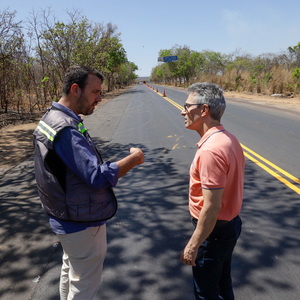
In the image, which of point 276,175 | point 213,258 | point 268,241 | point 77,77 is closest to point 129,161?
point 77,77

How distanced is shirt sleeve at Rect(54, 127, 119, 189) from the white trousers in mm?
442

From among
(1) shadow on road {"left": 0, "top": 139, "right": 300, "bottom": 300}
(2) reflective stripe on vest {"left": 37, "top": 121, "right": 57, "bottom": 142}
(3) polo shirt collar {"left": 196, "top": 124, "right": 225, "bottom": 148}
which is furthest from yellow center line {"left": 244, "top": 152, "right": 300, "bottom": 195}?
(2) reflective stripe on vest {"left": 37, "top": 121, "right": 57, "bottom": 142}

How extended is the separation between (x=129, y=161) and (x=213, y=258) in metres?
0.87

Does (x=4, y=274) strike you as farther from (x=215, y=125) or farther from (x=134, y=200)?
(x=215, y=125)

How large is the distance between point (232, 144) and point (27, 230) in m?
3.11

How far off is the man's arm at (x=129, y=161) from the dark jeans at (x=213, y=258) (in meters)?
0.71

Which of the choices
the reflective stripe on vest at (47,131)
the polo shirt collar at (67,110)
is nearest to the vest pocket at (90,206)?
the reflective stripe on vest at (47,131)

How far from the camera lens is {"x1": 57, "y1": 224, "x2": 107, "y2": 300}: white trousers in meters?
1.90

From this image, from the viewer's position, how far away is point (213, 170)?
1667mm

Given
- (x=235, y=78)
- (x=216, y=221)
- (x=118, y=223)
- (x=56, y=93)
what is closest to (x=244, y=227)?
(x=118, y=223)

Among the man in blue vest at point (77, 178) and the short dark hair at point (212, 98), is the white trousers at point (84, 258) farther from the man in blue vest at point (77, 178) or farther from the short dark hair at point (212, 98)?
the short dark hair at point (212, 98)

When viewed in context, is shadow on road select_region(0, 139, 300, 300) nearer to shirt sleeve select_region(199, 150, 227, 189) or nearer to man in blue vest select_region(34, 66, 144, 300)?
man in blue vest select_region(34, 66, 144, 300)

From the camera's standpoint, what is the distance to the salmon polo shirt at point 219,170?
1.68 meters

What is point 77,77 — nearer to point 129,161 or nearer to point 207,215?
point 129,161
